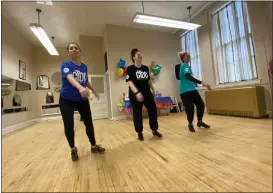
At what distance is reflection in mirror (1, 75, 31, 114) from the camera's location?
382cm

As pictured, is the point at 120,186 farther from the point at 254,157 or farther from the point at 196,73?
the point at 196,73

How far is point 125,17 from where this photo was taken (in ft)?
14.8

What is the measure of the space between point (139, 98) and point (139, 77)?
Answer: 0.34 meters

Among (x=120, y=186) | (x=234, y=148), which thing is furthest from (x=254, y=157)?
(x=120, y=186)

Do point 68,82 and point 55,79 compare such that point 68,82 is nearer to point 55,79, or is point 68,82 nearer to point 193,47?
point 193,47

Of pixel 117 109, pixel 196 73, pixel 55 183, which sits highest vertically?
pixel 196 73

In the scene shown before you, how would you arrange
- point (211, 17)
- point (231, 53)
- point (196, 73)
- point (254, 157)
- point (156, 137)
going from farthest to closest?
point (196, 73)
point (211, 17)
point (231, 53)
point (156, 137)
point (254, 157)

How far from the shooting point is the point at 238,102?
3213mm

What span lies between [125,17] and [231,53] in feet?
9.93

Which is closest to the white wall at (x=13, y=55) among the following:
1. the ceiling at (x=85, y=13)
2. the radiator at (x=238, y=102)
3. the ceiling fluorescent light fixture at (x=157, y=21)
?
the ceiling at (x=85, y=13)

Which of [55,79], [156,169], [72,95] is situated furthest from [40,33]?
[156,169]

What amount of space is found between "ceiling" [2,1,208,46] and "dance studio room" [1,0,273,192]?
0.03 metres

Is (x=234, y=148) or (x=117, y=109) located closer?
(x=234, y=148)

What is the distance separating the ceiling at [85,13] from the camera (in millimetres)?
3900
